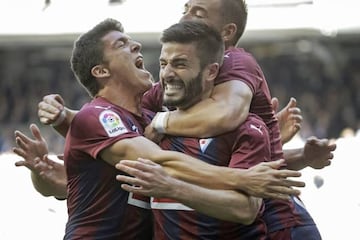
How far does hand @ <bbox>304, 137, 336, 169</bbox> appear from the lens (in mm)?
5977

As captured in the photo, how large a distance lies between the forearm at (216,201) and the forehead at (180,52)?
566 millimetres

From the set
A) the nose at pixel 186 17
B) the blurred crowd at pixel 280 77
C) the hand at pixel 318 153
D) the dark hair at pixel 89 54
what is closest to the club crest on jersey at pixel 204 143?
the nose at pixel 186 17

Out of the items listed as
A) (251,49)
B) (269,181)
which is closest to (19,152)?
(269,181)

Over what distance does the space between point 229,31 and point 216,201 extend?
967 mm

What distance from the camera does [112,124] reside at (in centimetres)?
516

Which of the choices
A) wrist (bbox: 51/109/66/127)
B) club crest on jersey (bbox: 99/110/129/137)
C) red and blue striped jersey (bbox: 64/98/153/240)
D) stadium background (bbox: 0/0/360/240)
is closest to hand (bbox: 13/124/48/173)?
wrist (bbox: 51/109/66/127)

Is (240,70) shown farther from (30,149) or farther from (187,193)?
(30,149)

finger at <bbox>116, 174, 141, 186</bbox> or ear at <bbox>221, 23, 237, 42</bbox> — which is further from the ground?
ear at <bbox>221, 23, 237, 42</bbox>

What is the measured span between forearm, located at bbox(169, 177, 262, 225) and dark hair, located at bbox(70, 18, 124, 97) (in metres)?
0.93

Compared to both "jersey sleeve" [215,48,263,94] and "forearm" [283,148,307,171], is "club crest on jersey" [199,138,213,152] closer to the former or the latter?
"jersey sleeve" [215,48,263,94]

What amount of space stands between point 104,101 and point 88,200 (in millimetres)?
→ 458

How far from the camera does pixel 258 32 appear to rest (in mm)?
19672

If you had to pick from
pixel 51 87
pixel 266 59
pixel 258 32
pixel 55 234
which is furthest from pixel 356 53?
pixel 55 234

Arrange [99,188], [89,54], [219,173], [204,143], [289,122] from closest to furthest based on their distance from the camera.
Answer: [219,173] → [204,143] → [99,188] → [89,54] → [289,122]
